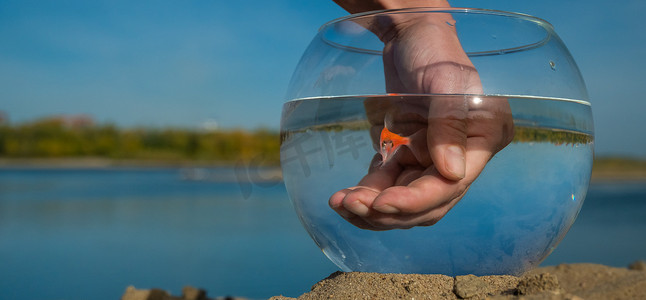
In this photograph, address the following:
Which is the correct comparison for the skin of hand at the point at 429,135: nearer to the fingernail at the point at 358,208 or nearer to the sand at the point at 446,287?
the fingernail at the point at 358,208

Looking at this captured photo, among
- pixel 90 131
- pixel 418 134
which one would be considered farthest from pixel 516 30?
pixel 90 131

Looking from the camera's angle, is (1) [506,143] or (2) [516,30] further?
(2) [516,30]

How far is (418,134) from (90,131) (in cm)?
2426

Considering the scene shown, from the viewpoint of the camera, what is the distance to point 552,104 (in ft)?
3.61

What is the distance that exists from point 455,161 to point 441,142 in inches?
1.7

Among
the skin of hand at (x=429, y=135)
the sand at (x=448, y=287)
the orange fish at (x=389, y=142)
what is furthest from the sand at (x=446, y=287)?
the orange fish at (x=389, y=142)

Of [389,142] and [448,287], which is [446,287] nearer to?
[448,287]

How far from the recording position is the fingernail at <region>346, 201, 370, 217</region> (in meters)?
0.97

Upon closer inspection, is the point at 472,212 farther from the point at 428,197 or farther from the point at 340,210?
the point at 340,210

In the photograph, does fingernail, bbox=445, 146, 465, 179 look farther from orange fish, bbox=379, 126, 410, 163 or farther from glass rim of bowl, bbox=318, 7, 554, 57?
glass rim of bowl, bbox=318, 7, 554, 57

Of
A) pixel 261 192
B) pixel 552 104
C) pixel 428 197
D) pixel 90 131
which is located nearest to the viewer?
pixel 428 197

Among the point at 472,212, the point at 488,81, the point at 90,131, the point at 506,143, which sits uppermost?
the point at 488,81

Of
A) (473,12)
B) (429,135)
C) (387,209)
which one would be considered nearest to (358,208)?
(387,209)

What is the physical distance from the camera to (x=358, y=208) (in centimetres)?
98
